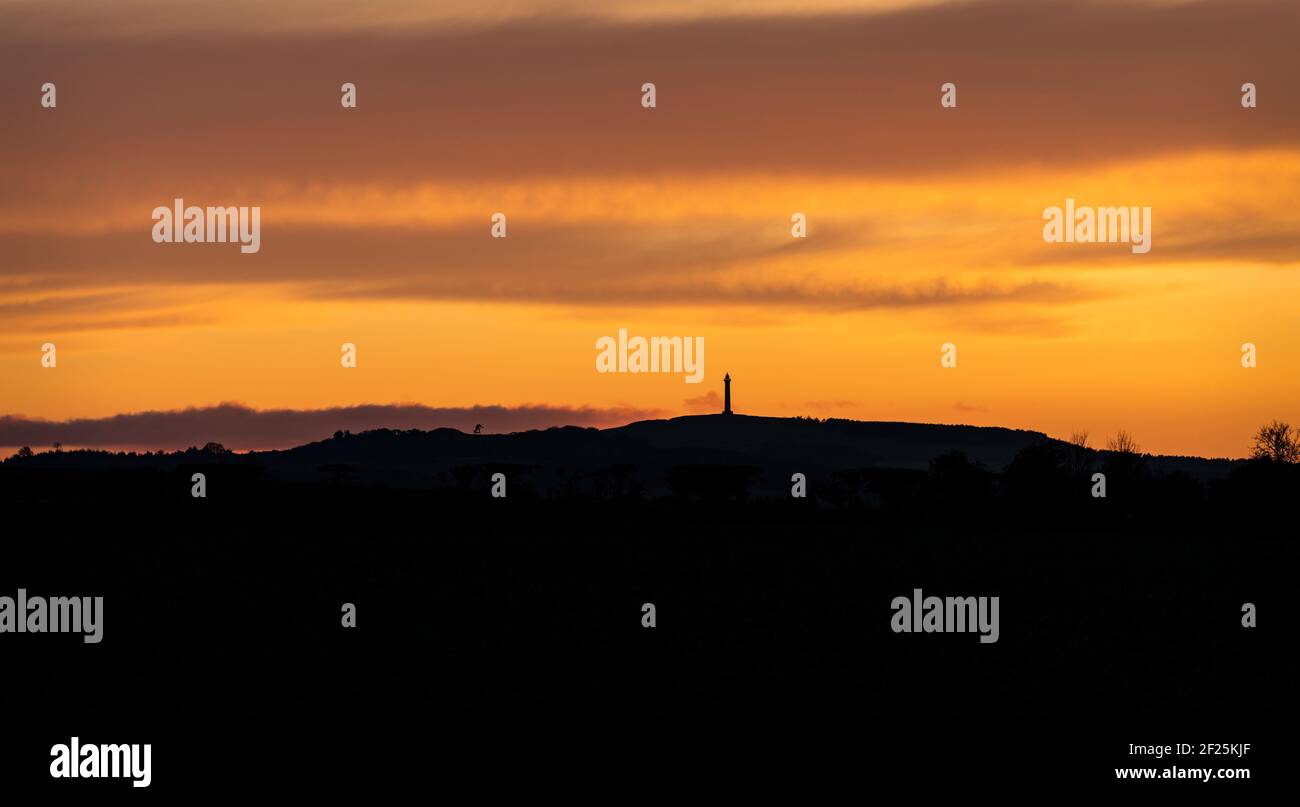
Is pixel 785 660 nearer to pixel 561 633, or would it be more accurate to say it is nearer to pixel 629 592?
pixel 561 633
